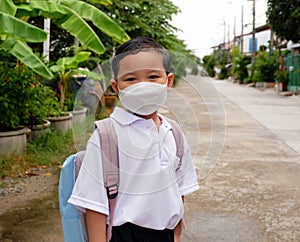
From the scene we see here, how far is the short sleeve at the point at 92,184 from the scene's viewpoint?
52.7 inches

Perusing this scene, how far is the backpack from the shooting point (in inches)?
52.6

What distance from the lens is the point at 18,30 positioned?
4.36 metres

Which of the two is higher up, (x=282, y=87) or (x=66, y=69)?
(x=66, y=69)

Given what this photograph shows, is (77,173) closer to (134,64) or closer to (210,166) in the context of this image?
(134,64)

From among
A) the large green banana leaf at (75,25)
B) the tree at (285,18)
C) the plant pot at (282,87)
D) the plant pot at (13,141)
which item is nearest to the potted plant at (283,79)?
the plant pot at (282,87)

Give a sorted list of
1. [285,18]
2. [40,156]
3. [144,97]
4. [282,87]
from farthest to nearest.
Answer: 1. [282,87]
2. [285,18]
3. [40,156]
4. [144,97]

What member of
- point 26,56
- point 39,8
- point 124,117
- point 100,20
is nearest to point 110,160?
point 124,117

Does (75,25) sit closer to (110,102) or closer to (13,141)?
(13,141)

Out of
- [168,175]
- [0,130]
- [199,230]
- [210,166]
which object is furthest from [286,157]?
[168,175]

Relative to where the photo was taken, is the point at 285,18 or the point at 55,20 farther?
the point at 285,18

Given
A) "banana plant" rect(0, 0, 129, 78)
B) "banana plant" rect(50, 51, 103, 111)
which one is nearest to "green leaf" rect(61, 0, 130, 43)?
"banana plant" rect(0, 0, 129, 78)

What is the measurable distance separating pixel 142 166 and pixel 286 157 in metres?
5.39

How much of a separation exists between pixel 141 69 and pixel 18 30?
334 cm

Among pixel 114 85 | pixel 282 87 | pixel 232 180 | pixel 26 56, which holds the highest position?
pixel 26 56
